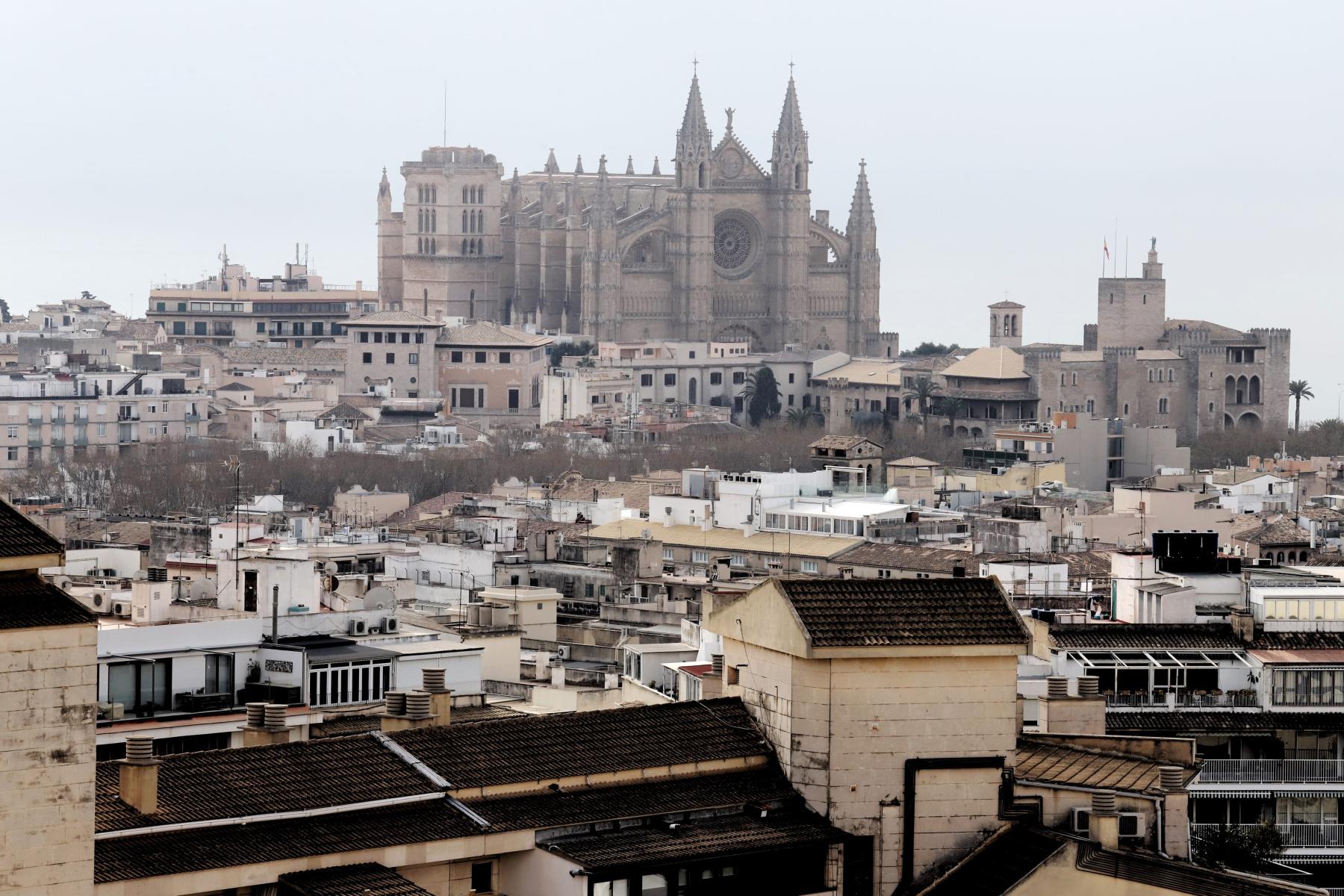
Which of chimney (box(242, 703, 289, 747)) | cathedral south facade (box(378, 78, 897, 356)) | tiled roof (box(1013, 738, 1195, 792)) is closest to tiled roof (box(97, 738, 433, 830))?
chimney (box(242, 703, 289, 747))

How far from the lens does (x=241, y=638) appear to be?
27.3m

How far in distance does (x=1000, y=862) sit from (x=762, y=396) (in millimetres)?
109228

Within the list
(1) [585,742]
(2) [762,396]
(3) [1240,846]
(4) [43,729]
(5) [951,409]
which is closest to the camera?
(4) [43,729]

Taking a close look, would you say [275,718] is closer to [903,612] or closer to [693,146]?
[903,612]

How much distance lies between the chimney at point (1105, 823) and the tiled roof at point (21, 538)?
6216mm

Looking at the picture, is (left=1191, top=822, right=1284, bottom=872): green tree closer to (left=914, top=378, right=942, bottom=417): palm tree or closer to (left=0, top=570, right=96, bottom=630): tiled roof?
(left=0, top=570, right=96, bottom=630): tiled roof

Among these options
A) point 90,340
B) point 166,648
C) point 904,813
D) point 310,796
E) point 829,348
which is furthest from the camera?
point 829,348

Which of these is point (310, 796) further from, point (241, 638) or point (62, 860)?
point (241, 638)

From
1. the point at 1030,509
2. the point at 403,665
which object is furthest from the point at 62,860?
the point at 1030,509

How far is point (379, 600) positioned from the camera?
115ft

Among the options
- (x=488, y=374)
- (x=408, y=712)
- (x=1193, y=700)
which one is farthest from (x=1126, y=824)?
(x=488, y=374)

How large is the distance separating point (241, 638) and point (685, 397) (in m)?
103

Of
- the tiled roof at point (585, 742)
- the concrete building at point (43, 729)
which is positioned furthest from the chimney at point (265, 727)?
the concrete building at point (43, 729)

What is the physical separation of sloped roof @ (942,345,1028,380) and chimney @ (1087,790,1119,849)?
96.5 meters
